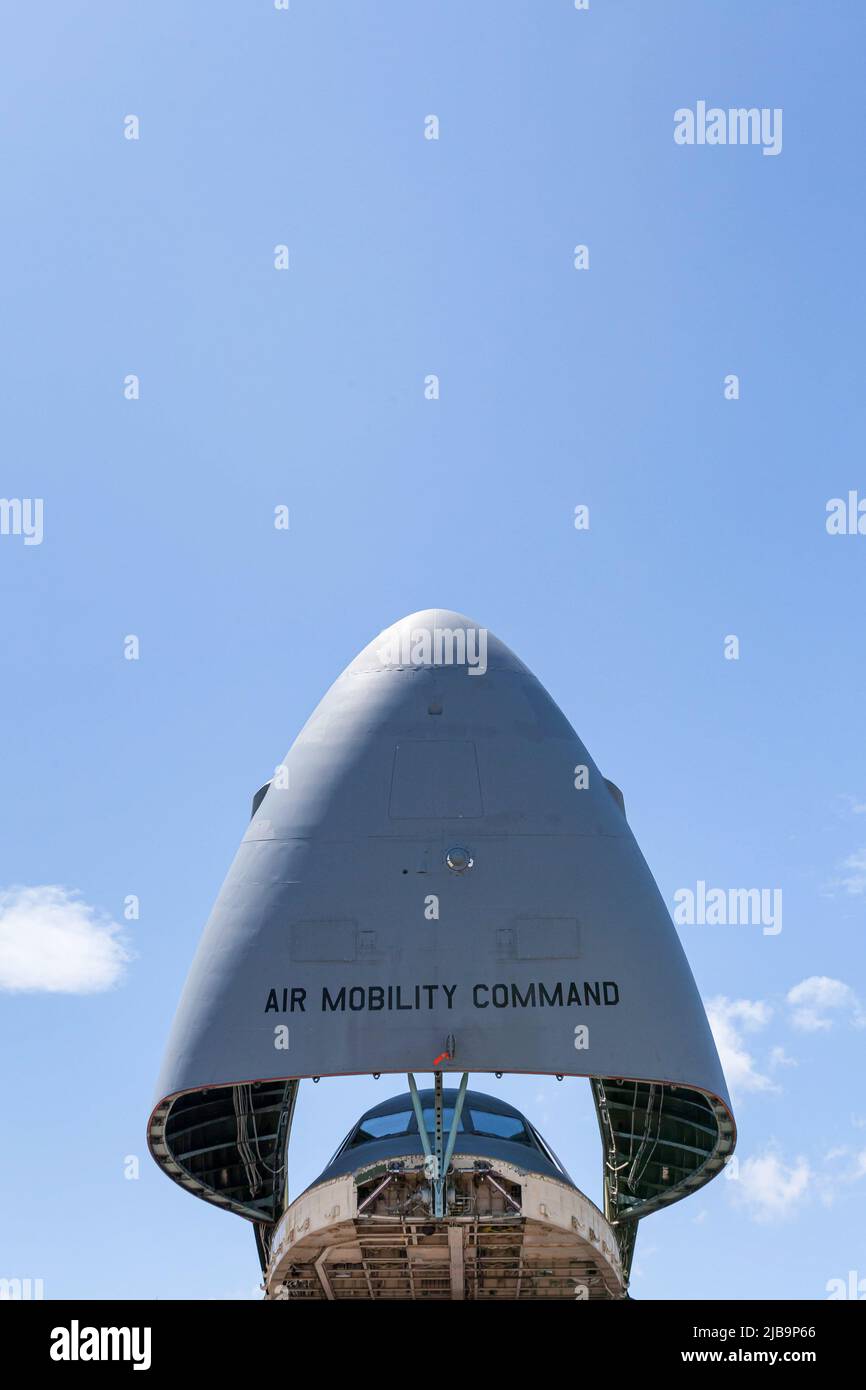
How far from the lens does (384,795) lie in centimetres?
2353

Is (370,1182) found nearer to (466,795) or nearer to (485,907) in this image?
(485,907)

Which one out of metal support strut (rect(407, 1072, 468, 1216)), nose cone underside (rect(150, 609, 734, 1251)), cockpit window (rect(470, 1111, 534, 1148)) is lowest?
metal support strut (rect(407, 1072, 468, 1216))

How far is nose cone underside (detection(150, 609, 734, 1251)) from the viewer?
68.8 feet

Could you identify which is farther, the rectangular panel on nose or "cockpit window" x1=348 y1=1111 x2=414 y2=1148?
the rectangular panel on nose

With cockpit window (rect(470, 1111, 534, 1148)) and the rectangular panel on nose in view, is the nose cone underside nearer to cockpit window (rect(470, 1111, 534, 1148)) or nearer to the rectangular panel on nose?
the rectangular panel on nose

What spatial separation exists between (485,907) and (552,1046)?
2600mm

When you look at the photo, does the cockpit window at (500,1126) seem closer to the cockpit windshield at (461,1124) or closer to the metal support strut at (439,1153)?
the cockpit windshield at (461,1124)

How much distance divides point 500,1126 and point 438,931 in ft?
11.9

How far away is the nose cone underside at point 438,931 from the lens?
2097 centimetres

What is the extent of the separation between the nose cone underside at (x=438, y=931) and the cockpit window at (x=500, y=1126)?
224cm

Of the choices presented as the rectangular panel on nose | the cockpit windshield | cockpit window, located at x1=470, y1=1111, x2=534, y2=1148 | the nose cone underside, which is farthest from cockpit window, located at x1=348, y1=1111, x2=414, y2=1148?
the rectangular panel on nose

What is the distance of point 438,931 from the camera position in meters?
21.9

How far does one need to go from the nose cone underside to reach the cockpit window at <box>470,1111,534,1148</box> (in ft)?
7.34
